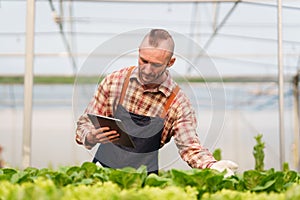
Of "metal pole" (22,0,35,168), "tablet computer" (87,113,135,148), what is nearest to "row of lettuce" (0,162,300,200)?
"tablet computer" (87,113,135,148)

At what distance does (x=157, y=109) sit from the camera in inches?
102

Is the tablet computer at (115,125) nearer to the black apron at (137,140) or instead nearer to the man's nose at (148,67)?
the black apron at (137,140)

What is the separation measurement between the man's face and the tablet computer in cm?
24

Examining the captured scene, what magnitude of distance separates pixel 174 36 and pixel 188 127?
0.44 m

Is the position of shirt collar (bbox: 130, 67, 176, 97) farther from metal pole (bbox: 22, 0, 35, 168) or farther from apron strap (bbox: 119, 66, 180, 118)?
metal pole (bbox: 22, 0, 35, 168)

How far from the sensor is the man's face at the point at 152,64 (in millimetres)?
2461

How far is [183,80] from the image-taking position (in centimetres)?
281

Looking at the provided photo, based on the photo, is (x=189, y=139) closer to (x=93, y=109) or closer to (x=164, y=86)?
(x=164, y=86)

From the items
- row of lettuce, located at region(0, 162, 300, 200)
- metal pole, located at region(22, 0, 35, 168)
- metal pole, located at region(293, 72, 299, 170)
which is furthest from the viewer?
metal pole, located at region(293, 72, 299, 170)

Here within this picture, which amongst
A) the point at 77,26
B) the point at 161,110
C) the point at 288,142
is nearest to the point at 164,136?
Result: the point at 161,110

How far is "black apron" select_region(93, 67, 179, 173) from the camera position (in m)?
2.55

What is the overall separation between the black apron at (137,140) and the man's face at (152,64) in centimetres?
11

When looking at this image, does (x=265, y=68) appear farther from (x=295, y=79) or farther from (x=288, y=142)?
(x=288, y=142)

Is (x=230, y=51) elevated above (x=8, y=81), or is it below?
above
